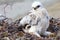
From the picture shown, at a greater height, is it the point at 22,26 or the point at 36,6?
the point at 36,6

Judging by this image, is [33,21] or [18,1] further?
[18,1]

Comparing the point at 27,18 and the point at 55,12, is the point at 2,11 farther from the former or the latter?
the point at 27,18

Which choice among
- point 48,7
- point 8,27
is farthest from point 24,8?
point 8,27

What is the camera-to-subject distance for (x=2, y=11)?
3.21 metres

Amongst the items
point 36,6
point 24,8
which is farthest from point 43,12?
point 24,8

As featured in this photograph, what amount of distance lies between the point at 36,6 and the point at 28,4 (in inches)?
69.8

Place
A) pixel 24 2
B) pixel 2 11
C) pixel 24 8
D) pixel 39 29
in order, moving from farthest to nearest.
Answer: pixel 24 2
pixel 24 8
pixel 2 11
pixel 39 29

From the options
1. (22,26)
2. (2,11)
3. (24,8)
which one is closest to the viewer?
(22,26)

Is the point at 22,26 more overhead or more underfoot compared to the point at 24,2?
more underfoot

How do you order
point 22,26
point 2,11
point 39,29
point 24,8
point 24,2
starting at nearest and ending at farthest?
1. point 39,29
2. point 22,26
3. point 2,11
4. point 24,8
5. point 24,2

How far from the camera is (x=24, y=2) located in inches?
152

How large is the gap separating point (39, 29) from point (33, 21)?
8 centimetres

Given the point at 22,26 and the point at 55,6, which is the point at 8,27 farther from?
the point at 55,6

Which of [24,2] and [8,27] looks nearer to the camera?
[8,27]
